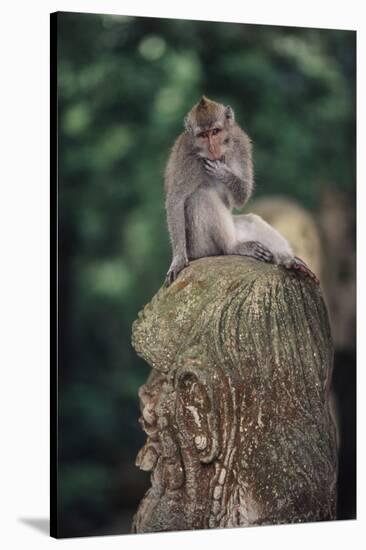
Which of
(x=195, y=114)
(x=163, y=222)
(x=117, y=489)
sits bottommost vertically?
(x=117, y=489)

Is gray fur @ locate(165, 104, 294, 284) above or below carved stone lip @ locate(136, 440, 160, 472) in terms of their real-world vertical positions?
above

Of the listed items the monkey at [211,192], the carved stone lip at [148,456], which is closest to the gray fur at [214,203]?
the monkey at [211,192]

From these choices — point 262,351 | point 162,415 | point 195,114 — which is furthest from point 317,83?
point 162,415

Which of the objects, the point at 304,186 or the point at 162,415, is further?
the point at 304,186

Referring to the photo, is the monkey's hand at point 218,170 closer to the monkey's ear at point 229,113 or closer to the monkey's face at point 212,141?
the monkey's face at point 212,141

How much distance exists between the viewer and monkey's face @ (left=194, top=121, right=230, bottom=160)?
33.5 feet

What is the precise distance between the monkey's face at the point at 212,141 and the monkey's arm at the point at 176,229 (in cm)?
40

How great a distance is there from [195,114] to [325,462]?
3.00 metres

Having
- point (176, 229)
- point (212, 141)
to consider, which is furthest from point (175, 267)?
point (212, 141)

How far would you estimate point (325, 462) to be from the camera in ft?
35.0

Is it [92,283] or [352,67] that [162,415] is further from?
[352,67]

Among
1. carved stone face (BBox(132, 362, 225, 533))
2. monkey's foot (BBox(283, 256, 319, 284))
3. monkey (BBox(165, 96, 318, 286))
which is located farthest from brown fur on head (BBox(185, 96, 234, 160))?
carved stone face (BBox(132, 362, 225, 533))

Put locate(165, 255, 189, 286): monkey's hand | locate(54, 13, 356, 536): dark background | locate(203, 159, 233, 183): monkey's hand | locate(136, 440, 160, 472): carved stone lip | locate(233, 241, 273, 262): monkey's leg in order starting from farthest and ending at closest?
locate(233, 241, 273, 262): monkey's leg
locate(203, 159, 233, 183): monkey's hand
locate(165, 255, 189, 286): monkey's hand
locate(136, 440, 160, 472): carved stone lip
locate(54, 13, 356, 536): dark background

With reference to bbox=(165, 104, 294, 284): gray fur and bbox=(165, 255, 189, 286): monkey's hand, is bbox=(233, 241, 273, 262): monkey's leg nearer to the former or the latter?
bbox=(165, 104, 294, 284): gray fur
